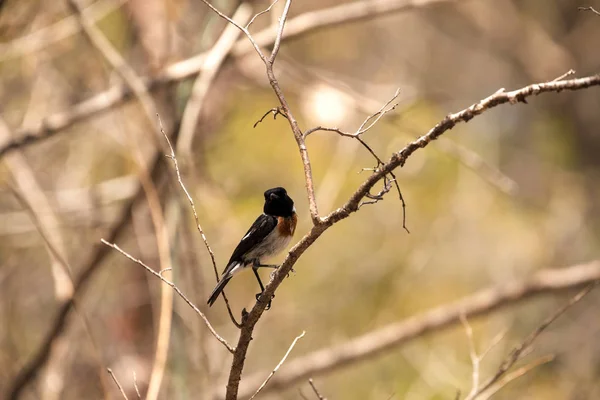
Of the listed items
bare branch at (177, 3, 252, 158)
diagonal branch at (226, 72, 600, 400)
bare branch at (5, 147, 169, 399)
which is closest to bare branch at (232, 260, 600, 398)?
bare branch at (5, 147, 169, 399)

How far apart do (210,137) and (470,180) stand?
3751mm

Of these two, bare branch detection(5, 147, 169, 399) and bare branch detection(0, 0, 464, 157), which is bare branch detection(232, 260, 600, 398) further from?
bare branch detection(0, 0, 464, 157)

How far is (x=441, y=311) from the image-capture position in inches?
217

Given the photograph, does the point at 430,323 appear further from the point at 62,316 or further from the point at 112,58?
the point at 112,58

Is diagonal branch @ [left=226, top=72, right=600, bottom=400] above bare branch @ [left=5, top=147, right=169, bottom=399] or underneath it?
underneath

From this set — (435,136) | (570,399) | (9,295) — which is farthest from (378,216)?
(435,136)

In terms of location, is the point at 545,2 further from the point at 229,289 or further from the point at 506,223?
the point at 229,289

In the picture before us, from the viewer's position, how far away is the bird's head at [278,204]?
2506 mm

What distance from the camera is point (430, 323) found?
5.52m

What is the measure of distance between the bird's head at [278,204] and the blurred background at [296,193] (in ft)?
6.24

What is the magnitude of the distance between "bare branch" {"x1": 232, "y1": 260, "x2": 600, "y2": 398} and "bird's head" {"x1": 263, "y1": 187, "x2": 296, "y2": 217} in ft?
10.2

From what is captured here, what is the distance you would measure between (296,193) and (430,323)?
2278 mm

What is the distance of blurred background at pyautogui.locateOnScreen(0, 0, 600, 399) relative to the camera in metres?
5.53

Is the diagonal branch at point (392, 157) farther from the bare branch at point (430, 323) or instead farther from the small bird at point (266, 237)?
the bare branch at point (430, 323)
